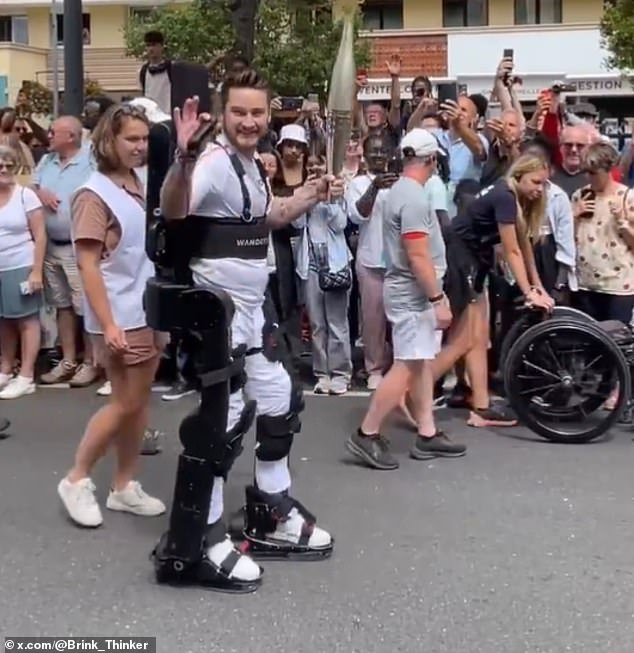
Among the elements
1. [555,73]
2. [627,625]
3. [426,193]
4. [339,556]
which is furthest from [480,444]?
[555,73]

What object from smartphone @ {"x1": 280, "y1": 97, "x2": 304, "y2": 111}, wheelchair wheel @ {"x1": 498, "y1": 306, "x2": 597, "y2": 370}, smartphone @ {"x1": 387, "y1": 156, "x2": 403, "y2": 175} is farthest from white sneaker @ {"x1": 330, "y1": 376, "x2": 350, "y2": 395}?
smartphone @ {"x1": 280, "y1": 97, "x2": 304, "y2": 111}

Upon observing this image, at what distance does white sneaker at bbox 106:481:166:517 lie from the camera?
543 centimetres

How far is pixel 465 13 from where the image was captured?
125ft

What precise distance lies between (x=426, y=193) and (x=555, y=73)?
1218 inches

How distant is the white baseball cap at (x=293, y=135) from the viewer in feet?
26.7

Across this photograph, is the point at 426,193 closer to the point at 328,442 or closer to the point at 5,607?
the point at 328,442

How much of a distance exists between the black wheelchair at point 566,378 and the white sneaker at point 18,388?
11.1ft

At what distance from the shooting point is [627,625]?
4223 millimetres

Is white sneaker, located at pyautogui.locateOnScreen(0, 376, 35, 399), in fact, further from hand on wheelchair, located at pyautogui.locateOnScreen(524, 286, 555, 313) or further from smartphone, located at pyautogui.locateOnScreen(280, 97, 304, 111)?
hand on wheelchair, located at pyautogui.locateOnScreen(524, 286, 555, 313)

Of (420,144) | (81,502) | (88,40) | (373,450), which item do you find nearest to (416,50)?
(88,40)

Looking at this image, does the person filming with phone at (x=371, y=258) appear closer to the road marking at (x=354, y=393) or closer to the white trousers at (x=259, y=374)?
the road marking at (x=354, y=393)

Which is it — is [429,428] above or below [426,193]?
below

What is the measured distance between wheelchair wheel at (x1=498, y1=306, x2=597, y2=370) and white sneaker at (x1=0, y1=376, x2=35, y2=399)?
325 centimetres

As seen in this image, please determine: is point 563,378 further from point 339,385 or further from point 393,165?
point 393,165
